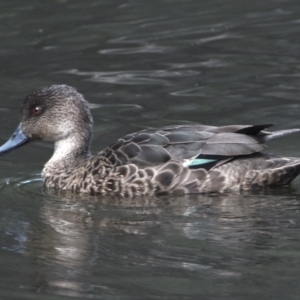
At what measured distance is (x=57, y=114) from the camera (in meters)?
9.73

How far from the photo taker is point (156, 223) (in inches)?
313

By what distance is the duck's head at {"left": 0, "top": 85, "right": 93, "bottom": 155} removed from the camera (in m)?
9.71

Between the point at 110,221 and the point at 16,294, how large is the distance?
1.78m

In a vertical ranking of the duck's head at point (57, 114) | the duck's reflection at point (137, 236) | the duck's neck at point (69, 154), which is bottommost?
the duck's reflection at point (137, 236)

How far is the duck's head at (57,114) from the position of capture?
9711 millimetres

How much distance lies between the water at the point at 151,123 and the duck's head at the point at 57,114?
1.60 feet

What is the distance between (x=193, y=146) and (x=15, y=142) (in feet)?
6.25

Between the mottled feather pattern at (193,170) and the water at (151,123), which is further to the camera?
the mottled feather pattern at (193,170)

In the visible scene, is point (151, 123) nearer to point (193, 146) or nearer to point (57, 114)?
point (57, 114)

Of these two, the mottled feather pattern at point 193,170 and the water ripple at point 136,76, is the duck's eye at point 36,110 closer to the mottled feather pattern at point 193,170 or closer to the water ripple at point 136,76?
the mottled feather pattern at point 193,170

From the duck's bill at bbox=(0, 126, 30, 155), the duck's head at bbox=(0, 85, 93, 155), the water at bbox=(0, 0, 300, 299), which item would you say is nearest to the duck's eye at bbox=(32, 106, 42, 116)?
the duck's head at bbox=(0, 85, 93, 155)

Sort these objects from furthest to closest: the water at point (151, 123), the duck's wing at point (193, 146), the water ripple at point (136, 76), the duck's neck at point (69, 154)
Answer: the water ripple at point (136, 76) < the duck's neck at point (69, 154) < the duck's wing at point (193, 146) < the water at point (151, 123)

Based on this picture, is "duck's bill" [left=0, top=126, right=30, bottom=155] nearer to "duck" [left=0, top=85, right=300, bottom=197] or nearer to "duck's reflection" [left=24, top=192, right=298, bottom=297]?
"duck's reflection" [left=24, top=192, right=298, bottom=297]

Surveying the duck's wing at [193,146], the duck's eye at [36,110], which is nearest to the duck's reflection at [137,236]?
the duck's wing at [193,146]
